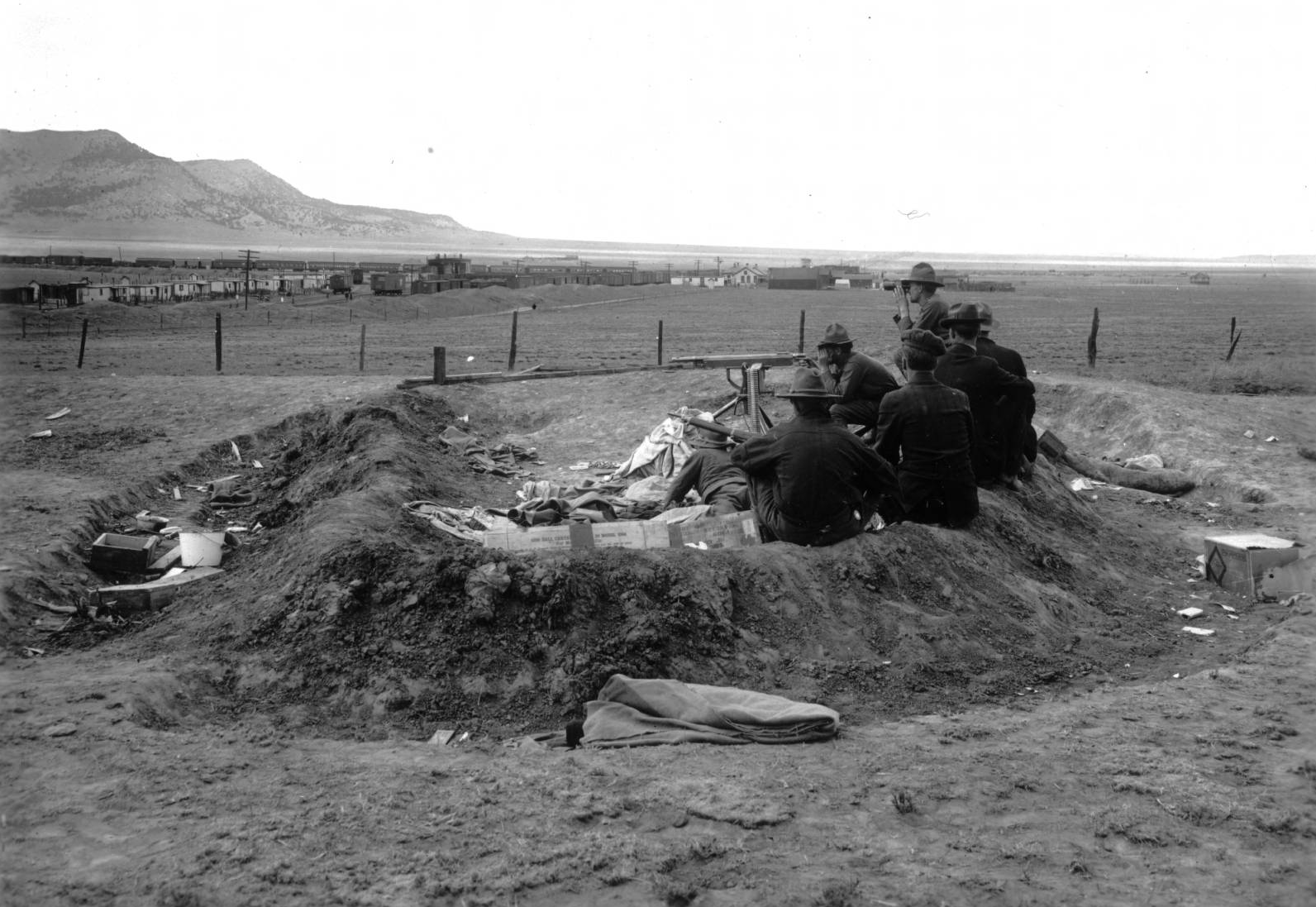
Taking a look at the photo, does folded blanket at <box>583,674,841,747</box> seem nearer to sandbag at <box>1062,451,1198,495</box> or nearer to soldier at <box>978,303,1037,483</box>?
soldier at <box>978,303,1037,483</box>

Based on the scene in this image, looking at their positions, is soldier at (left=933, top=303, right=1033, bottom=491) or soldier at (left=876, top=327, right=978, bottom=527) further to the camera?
soldier at (left=933, top=303, right=1033, bottom=491)

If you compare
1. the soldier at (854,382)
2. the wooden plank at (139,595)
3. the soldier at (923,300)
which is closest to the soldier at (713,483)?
the soldier at (854,382)

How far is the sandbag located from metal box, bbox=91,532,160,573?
9878mm

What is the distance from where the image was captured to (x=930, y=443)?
27.0ft

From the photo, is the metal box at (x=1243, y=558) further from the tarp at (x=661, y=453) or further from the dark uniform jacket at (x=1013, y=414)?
the tarp at (x=661, y=453)

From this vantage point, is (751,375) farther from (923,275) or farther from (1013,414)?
(1013,414)

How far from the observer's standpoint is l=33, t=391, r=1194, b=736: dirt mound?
6.42 m

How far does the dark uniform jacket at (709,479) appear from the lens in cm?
948

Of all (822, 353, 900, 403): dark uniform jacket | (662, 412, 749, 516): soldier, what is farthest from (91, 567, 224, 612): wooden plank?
(822, 353, 900, 403): dark uniform jacket

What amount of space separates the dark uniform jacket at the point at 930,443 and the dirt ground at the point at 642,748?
380mm

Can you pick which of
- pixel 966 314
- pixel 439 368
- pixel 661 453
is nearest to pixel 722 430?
pixel 661 453

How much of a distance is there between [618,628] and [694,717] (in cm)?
110

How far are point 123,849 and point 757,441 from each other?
491cm

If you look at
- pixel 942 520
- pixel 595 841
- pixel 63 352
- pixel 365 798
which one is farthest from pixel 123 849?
pixel 63 352
